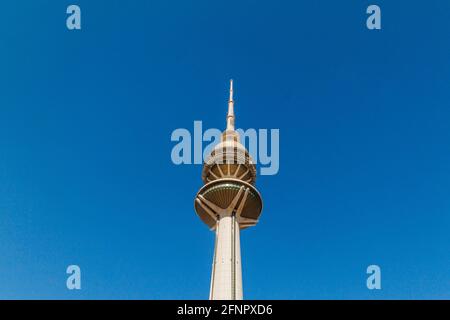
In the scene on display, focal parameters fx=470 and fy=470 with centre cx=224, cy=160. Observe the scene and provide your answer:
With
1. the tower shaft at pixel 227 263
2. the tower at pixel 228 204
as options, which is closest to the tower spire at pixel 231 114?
the tower at pixel 228 204

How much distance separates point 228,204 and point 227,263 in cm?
1234

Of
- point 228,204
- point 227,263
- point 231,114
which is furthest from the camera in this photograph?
point 231,114

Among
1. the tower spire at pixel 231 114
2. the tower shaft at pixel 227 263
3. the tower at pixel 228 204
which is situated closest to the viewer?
the tower shaft at pixel 227 263

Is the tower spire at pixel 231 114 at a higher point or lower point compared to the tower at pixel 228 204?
higher

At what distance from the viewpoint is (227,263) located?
7256 centimetres

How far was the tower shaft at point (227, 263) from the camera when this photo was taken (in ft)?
227

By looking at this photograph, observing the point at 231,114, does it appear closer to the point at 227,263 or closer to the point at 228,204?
the point at 228,204

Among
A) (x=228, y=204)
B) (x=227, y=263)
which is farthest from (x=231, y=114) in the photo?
(x=227, y=263)

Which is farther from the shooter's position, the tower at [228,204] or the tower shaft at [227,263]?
the tower at [228,204]

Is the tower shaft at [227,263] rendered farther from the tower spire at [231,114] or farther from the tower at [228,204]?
the tower spire at [231,114]
